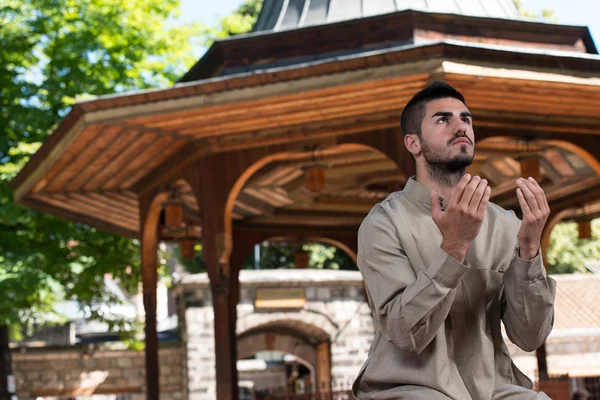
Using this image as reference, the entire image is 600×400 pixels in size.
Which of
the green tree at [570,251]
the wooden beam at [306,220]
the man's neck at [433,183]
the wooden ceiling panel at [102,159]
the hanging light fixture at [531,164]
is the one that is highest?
the green tree at [570,251]

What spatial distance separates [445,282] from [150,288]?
34.6 feet

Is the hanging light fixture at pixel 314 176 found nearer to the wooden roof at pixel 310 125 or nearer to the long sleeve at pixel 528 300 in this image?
the wooden roof at pixel 310 125

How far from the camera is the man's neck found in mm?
3371

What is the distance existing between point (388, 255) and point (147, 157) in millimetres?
9014

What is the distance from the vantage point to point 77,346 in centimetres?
2077

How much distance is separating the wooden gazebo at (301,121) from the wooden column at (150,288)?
→ 0.02m

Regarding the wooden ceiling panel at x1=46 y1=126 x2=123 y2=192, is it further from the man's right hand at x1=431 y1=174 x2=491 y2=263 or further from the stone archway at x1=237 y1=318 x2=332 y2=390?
the stone archway at x1=237 y1=318 x2=332 y2=390

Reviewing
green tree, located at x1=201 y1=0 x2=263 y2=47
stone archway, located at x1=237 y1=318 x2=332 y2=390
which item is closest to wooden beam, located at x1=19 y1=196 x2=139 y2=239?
green tree, located at x1=201 y1=0 x2=263 y2=47

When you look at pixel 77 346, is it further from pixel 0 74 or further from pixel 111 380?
pixel 0 74

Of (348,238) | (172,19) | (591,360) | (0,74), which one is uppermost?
(172,19)

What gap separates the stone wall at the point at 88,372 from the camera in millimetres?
20438

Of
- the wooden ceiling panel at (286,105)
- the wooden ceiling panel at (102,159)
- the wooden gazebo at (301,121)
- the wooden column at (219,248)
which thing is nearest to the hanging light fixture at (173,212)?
the wooden gazebo at (301,121)

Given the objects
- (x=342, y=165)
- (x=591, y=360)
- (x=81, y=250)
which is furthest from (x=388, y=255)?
(x=591, y=360)

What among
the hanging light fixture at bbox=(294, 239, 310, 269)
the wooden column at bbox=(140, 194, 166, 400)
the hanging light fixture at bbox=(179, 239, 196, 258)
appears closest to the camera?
the wooden column at bbox=(140, 194, 166, 400)
